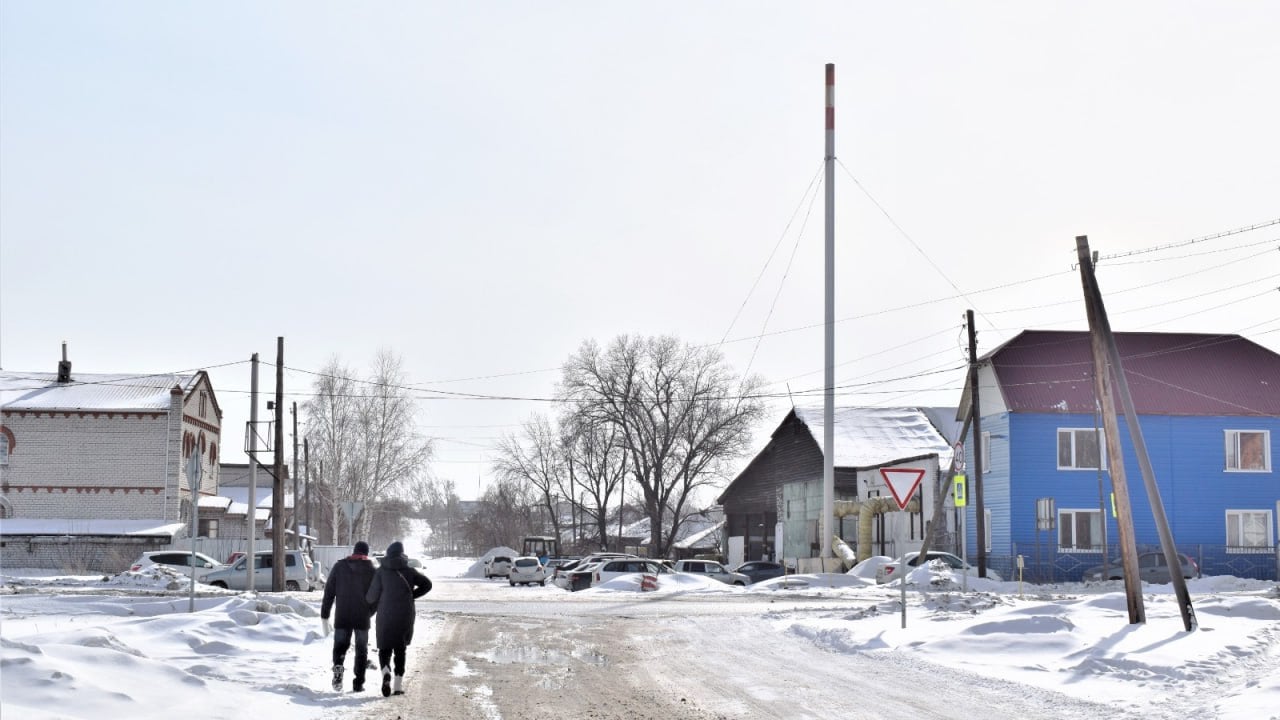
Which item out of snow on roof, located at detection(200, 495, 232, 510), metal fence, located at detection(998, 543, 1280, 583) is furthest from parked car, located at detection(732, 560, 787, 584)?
snow on roof, located at detection(200, 495, 232, 510)

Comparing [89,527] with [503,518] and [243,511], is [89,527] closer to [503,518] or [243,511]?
[243,511]

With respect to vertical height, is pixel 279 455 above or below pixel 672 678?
above

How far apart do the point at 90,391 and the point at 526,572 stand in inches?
920

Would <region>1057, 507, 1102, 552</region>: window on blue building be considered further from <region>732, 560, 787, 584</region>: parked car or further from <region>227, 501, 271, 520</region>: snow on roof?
<region>227, 501, 271, 520</region>: snow on roof

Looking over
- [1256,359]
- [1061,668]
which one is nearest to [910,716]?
[1061,668]

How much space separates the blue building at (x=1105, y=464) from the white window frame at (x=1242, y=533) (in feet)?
0.13

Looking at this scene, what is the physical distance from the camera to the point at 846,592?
3938cm

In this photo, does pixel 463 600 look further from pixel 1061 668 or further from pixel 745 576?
pixel 1061 668

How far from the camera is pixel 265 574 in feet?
129

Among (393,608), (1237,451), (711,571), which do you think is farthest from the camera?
(1237,451)

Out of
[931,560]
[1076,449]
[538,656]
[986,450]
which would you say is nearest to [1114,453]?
[538,656]

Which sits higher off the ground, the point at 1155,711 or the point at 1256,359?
the point at 1256,359

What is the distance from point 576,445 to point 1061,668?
227ft

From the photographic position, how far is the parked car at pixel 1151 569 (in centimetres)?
4397
